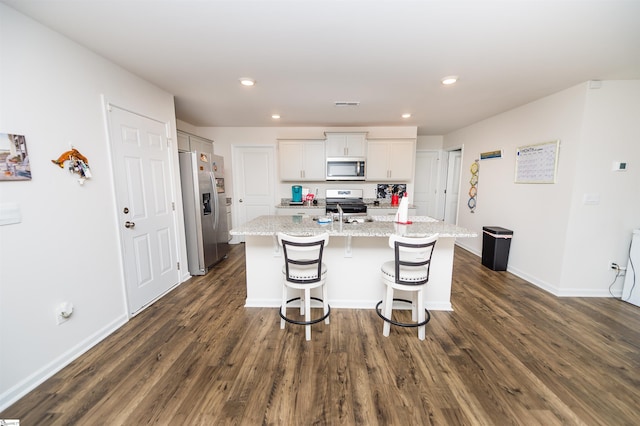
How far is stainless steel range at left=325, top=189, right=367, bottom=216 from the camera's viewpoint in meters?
4.68

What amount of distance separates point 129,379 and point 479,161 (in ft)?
18.2

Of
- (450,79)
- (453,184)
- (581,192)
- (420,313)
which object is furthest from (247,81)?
(453,184)

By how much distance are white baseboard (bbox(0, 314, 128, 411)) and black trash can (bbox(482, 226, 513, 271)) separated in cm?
486

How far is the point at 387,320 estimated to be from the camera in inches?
81.0

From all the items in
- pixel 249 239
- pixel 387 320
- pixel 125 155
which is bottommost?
pixel 387 320

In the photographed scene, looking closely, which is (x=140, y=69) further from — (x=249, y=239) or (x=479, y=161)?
(x=479, y=161)

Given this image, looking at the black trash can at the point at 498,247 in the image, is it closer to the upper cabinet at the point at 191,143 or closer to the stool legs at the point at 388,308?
the stool legs at the point at 388,308

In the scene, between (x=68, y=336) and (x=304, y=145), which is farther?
(x=304, y=145)

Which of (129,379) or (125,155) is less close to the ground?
(125,155)

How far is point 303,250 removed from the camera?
76.4 inches

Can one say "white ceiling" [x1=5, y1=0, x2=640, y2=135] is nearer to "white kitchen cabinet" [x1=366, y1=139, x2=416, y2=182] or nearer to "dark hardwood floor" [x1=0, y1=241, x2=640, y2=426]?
"white kitchen cabinet" [x1=366, y1=139, x2=416, y2=182]

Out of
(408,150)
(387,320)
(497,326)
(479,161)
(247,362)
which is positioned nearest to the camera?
(247,362)

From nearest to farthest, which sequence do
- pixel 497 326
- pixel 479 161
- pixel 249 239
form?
1. pixel 497 326
2. pixel 249 239
3. pixel 479 161

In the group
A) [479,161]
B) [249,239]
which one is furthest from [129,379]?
[479,161]
